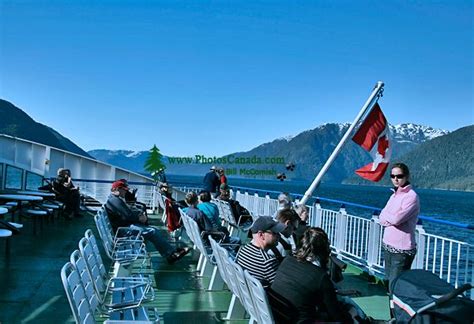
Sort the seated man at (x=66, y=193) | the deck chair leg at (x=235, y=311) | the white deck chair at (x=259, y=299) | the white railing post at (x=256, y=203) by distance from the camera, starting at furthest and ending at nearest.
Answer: the seated man at (x=66, y=193)
the white railing post at (x=256, y=203)
the deck chair leg at (x=235, y=311)
the white deck chair at (x=259, y=299)

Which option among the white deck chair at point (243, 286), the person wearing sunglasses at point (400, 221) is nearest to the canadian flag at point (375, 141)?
the person wearing sunglasses at point (400, 221)

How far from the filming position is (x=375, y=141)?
852 centimetres

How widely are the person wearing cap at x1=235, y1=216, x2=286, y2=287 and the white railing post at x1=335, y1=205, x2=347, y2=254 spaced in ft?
13.3

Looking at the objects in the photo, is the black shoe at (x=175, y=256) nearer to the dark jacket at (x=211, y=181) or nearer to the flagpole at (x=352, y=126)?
the flagpole at (x=352, y=126)

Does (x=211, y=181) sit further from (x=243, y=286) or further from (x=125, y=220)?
(x=243, y=286)

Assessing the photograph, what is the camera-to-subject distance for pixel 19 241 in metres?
9.32

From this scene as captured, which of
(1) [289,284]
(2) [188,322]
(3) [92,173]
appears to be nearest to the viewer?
(1) [289,284]

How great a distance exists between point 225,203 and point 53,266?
3734mm

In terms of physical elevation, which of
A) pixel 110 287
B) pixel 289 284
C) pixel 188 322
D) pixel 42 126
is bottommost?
pixel 188 322

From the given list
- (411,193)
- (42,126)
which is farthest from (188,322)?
(42,126)

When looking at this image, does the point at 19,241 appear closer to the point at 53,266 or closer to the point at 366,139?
the point at 53,266

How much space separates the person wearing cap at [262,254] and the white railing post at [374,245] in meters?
3.31

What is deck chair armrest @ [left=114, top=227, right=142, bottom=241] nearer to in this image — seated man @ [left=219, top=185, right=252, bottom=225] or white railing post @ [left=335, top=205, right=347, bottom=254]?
seated man @ [left=219, top=185, right=252, bottom=225]

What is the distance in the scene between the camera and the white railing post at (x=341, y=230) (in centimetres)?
862
